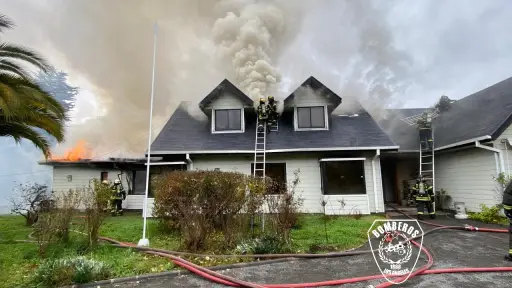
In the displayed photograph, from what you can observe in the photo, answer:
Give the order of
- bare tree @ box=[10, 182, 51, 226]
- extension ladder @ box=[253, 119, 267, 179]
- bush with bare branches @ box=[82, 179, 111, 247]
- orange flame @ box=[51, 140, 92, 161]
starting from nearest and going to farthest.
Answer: bush with bare branches @ box=[82, 179, 111, 247] → bare tree @ box=[10, 182, 51, 226] → extension ladder @ box=[253, 119, 267, 179] → orange flame @ box=[51, 140, 92, 161]

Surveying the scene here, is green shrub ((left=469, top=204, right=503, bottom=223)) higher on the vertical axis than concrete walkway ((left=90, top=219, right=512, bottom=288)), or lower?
higher

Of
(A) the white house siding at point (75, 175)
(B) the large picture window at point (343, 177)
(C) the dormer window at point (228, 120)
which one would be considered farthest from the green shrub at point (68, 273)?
(A) the white house siding at point (75, 175)

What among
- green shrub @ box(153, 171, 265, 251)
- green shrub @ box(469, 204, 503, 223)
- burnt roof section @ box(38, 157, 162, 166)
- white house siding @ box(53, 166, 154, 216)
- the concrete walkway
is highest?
burnt roof section @ box(38, 157, 162, 166)

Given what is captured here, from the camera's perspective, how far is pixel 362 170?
10.0m

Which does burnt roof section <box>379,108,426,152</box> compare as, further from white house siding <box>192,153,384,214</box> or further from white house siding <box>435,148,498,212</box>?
white house siding <box>192,153,384,214</box>

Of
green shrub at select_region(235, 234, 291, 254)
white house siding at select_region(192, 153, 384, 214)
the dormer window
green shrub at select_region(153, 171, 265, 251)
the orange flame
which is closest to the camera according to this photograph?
green shrub at select_region(235, 234, 291, 254)

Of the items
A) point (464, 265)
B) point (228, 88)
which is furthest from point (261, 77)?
point (464, 265)

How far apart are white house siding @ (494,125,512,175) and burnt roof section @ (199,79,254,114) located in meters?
8.83

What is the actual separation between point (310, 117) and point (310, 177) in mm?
2802

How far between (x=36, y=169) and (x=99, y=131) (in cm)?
578

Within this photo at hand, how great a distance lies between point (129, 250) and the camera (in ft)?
17.9

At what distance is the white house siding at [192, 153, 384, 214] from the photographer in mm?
9828

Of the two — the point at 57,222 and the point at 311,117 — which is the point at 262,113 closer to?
the point at 311,117

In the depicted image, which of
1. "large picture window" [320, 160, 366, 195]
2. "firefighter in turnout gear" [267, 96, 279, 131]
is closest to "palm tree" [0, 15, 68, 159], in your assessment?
"firefighter in turnout gear" [267, 96, 279, 131]
